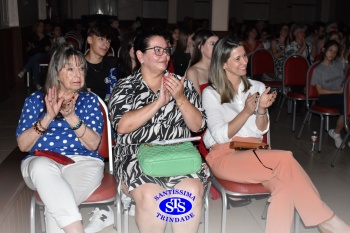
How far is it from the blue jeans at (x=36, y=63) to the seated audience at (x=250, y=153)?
5.30m

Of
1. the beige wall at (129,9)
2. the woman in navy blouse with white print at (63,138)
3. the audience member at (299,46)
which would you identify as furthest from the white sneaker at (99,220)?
the beige wall at (129,9)

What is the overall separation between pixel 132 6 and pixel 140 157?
1713 centimetres

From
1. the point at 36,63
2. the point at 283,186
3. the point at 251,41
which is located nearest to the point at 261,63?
the point at 251,41

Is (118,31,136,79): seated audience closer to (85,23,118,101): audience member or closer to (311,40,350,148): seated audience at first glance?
(85,23,118,101): audience member

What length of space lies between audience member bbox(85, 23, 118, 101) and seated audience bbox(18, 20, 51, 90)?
4036 mm

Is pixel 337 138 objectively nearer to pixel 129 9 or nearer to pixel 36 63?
pixel 36 63

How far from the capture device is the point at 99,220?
9.71 feet

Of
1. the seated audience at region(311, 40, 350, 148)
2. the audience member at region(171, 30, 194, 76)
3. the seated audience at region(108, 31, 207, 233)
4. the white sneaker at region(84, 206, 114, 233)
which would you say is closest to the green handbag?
the seated audience at region(108, 31, 207, 233)

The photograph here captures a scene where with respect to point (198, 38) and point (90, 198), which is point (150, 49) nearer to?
point (90, 198)

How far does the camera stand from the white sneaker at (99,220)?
9.47ft

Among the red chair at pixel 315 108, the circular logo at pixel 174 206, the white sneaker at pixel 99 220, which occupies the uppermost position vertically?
the red chair at pixel 315 108

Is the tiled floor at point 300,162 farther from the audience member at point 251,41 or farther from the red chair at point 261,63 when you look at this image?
the audience member at point 251,41

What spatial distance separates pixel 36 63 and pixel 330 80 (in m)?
4.81

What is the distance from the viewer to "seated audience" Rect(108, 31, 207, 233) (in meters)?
2.21
